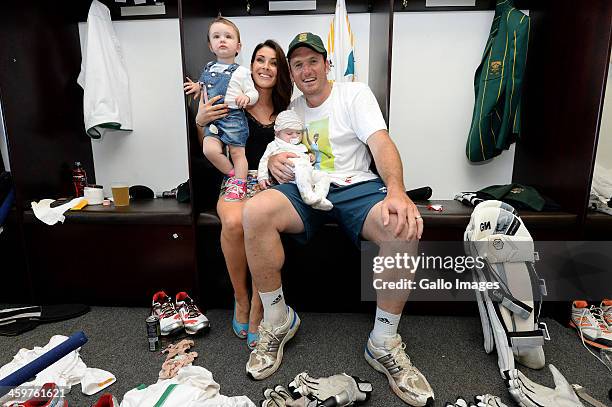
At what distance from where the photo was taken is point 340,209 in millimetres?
1491

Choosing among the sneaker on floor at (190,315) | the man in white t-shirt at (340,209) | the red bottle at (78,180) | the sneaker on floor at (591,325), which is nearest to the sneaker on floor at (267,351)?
the man in white t-shirt at (340,209)

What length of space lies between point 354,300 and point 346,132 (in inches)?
32.8

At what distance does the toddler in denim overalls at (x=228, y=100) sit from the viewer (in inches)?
65.7

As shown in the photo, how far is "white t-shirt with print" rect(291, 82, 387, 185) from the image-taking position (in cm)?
156

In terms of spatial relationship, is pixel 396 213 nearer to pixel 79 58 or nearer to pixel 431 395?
pixel 431 395

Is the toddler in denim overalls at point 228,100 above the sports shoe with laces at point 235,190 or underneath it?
above

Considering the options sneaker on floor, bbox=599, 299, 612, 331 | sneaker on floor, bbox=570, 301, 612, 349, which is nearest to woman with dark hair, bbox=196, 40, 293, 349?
sneaker on floor, bbox=570, 301, 612, 349

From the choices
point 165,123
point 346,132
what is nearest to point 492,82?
point 346,132

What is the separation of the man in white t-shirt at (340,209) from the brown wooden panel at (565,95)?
90 cm

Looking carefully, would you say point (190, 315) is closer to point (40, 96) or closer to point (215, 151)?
point (215, 151)

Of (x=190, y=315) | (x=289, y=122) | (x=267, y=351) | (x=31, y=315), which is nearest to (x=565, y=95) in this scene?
(x=289, y=122)

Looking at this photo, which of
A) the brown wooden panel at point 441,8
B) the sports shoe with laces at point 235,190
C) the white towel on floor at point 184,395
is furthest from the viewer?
the brown wooden panel at point 441,8

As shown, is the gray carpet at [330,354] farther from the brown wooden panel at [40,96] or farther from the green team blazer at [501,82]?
the green team blazer at [501,82]

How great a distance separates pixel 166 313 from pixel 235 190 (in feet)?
2.10
